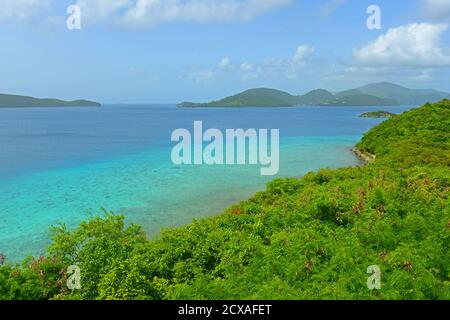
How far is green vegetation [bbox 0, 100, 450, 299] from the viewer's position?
25.6 feet

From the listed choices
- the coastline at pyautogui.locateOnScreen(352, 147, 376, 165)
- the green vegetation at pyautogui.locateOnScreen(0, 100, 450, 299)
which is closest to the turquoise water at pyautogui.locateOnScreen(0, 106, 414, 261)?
the coastline at pyautogui.locateOnScreen(352, 147, 376, 165)

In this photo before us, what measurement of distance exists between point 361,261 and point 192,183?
26.2 m

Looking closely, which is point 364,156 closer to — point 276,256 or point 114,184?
point 114,184

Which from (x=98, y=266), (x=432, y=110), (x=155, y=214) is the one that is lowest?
(x=155, y=214)

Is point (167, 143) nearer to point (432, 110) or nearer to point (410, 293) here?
point (432, 110)

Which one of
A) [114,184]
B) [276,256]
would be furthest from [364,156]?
[276,256]

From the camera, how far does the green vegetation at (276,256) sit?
7.81 m

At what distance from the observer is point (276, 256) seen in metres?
9.86

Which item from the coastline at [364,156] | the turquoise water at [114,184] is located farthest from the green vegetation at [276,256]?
the coastline at [364,156]

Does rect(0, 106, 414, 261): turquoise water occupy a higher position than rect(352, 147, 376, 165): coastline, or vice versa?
rect(352, 147, 376, 165): coastline

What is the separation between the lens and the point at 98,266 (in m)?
9.97

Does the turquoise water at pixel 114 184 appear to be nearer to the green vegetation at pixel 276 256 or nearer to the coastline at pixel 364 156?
the coastline at pixel 364 156

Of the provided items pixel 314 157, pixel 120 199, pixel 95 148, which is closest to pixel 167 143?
pixel 95 148

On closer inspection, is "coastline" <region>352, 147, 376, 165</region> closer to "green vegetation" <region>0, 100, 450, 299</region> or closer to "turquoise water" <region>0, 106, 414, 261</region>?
"turquoise water" <region>0, 106, 414, 261</region>
